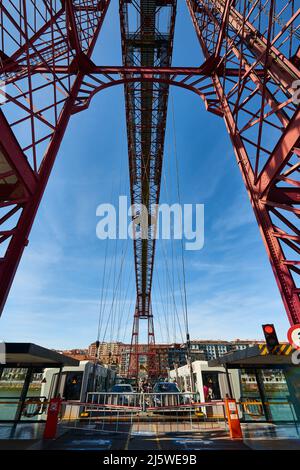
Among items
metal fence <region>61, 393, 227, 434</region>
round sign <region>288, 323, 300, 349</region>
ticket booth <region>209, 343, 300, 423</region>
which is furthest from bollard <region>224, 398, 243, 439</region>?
round sign <region>288, 323, 300, 349</region>

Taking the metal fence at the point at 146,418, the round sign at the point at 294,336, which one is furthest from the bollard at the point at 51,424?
the round sign at the point at 294,336

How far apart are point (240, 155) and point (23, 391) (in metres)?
11.9

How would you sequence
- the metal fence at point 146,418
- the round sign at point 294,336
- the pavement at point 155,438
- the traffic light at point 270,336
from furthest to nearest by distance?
1. the metal fence at point 146,418
2. the pavement at point 155,438
3. the traffic light at point 270,336
4. the round sign at point 294,336

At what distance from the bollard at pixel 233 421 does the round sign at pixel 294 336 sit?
3.87 m

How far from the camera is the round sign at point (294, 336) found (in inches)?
180

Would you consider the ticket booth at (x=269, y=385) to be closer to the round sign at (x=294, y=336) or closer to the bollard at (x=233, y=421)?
the bollard at (x=233, y=421)

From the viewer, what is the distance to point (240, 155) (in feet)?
25.1

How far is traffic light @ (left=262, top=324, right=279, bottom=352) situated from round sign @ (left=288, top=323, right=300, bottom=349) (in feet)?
2.15

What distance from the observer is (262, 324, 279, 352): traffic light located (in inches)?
205

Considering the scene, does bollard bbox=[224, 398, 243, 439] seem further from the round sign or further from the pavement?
the round sign

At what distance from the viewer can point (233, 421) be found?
684 centimetres

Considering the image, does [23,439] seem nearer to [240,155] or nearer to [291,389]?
[291,389]

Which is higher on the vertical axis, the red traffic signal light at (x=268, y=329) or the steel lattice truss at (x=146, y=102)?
the steel lattice truss at (x=146, y=102)
